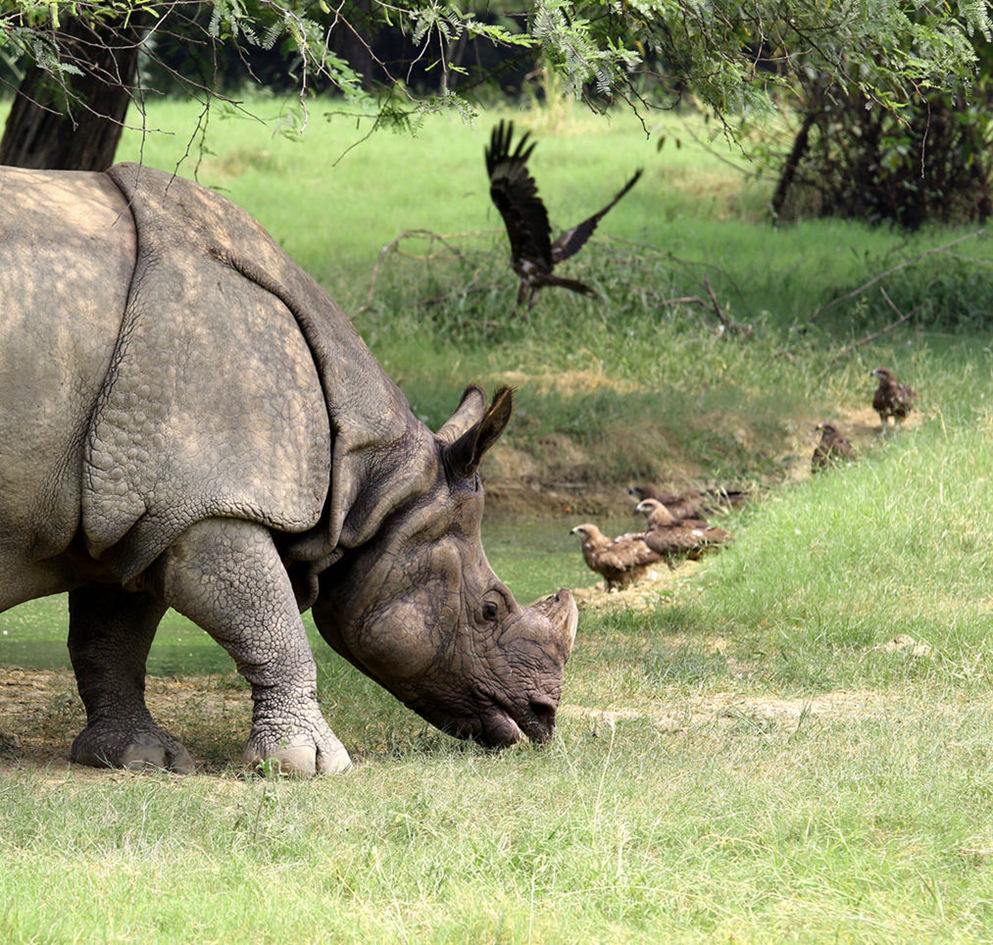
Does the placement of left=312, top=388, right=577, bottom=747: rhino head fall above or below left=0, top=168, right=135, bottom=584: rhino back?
below

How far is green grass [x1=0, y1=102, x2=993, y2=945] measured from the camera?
372 cm

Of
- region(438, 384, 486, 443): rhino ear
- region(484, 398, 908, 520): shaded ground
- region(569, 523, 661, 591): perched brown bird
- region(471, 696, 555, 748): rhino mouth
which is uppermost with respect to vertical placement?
region(438, 384, 486, 443): rhino ear

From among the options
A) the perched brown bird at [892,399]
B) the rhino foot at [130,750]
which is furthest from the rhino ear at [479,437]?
the perched brown bird at [892,399]

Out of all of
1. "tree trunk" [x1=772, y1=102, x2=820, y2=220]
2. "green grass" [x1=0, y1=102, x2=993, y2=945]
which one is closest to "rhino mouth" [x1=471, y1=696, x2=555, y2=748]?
"green grass" [x1=0, y1=102, x2=993, y2=945]

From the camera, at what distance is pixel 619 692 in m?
6.93

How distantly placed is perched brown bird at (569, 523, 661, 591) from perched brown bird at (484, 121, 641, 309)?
4.29 metres

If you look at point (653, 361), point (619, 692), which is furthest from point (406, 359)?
point (619, 692)

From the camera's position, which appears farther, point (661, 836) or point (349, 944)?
point (661, 836)

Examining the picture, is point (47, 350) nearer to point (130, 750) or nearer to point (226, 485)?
point (226, 485)

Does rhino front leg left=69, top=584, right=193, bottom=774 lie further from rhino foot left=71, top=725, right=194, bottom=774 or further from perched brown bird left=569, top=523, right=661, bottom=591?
perched brown bird left=569, top=523, right=661, bottom=591

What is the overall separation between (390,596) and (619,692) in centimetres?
170

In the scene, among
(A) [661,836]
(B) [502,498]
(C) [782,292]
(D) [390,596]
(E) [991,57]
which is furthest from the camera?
(C) [782,292]

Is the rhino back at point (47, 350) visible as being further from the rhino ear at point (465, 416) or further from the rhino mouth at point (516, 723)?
the rhino mouth at point (516, 723)

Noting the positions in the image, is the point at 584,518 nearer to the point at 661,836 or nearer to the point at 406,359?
the point at 406,359
